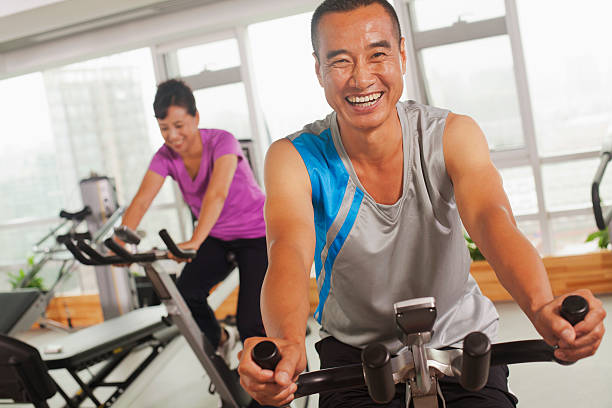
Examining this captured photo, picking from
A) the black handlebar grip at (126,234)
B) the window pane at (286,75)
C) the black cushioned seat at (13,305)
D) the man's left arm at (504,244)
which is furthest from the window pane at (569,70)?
the black cushioned seat at (13,305)

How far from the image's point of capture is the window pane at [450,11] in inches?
185

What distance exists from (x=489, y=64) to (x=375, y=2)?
3.91 metres

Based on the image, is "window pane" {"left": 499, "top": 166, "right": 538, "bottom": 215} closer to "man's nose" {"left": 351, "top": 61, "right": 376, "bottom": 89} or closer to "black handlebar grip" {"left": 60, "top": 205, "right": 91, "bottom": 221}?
"black handlebar grip" {"left": 60, "top": 205, "right": 91, "bottom": 221}

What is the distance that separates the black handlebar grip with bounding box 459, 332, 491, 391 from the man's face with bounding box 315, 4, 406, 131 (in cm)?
68

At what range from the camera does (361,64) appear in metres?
1.24

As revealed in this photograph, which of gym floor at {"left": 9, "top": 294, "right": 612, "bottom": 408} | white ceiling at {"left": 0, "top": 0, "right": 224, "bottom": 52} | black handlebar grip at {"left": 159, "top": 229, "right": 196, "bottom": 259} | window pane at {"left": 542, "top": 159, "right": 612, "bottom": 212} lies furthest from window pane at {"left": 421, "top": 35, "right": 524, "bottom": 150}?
black handlebar grip at {"left": 159, "top": 229, "right": 196, "bottom": 259}

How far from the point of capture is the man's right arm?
0.78m

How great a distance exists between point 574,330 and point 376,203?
0.57 metres

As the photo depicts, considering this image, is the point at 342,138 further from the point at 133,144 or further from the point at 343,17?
the point at 133,144

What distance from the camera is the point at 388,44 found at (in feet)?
4.10

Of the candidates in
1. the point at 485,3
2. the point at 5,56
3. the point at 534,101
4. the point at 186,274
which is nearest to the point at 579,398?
the point at 186,274

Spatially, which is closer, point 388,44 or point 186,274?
point 388,44

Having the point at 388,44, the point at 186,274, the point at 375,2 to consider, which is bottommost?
the point at 186,274

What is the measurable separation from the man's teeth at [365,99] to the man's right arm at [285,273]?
19 centimetres
